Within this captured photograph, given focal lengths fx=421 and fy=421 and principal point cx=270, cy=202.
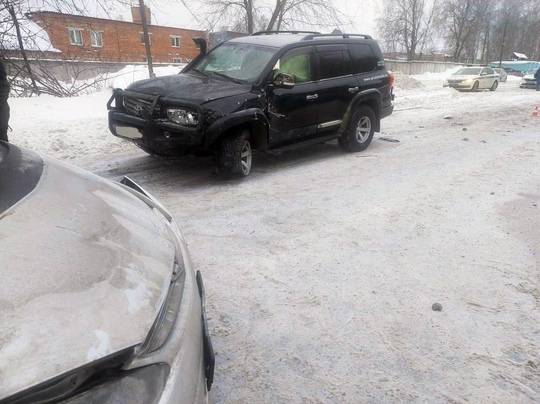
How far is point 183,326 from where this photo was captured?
1.53 metres

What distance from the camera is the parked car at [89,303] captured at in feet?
3.64

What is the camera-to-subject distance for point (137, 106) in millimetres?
5402

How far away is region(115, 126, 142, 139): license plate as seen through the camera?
5324mm

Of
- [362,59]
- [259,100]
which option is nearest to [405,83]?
[362,59]

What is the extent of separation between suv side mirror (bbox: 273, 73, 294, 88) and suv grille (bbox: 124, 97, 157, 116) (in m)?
1.73

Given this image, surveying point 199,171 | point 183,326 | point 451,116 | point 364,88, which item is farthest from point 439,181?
point 451,116

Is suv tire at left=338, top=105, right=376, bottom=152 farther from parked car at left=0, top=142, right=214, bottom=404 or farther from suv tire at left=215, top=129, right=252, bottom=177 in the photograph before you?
parked car at left=0, top=142, right=214, bottom=404

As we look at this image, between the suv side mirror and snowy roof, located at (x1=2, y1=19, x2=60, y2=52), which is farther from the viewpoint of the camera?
snowy roof, located at (x1=2, y1=19, x2=60, y2=52)

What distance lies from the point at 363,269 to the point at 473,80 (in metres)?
23.2

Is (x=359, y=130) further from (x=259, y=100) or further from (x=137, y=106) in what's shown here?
(x=137, y=106)

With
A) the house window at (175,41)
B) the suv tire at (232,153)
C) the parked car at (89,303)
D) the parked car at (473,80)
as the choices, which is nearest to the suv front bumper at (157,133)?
the suv tire at (232,153)

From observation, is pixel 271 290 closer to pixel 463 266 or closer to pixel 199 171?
pixel 463 266

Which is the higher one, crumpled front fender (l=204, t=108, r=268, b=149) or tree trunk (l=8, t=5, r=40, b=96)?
tree trunk (l=8, t=5, r=40, b=96)

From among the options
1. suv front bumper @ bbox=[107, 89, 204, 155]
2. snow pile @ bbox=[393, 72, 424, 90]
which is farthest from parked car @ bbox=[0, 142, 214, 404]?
snow pile @ bbox=[393, 72, 424, 90]
